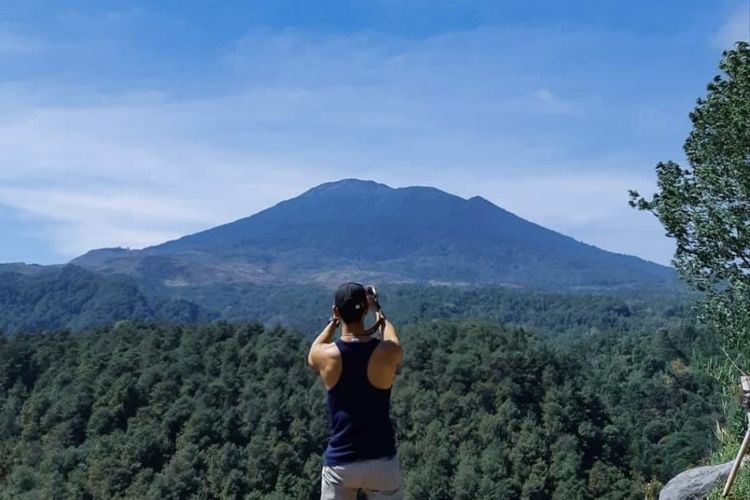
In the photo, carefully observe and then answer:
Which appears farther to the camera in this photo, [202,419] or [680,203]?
[202,419]

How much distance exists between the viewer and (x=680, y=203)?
7.95m

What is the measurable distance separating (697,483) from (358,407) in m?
4.33

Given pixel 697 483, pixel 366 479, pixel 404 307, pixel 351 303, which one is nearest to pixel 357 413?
pixel 366 479

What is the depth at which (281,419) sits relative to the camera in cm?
3850

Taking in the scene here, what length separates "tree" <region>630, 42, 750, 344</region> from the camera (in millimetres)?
7289

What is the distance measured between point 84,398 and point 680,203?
115ft

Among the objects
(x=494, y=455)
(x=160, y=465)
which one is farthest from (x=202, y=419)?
(x=494, y=455)

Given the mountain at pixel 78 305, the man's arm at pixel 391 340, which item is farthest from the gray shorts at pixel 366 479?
the mountain at pixel 78 305

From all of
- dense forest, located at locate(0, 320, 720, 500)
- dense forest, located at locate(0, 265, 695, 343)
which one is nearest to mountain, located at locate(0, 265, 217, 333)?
dense forest, located at locate(0, 265, 695, 343)

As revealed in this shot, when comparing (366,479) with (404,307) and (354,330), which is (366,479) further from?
(404,307)

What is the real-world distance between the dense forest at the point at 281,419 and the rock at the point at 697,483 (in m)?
26.4

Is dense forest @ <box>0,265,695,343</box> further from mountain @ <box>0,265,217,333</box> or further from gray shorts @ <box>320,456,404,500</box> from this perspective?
gray shorts @ <box>320,456,404,500</box>

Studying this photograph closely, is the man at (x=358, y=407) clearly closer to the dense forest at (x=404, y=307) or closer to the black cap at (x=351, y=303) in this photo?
the black cap at (x=351, y=303)

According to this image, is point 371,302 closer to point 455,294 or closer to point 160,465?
point 160,465
